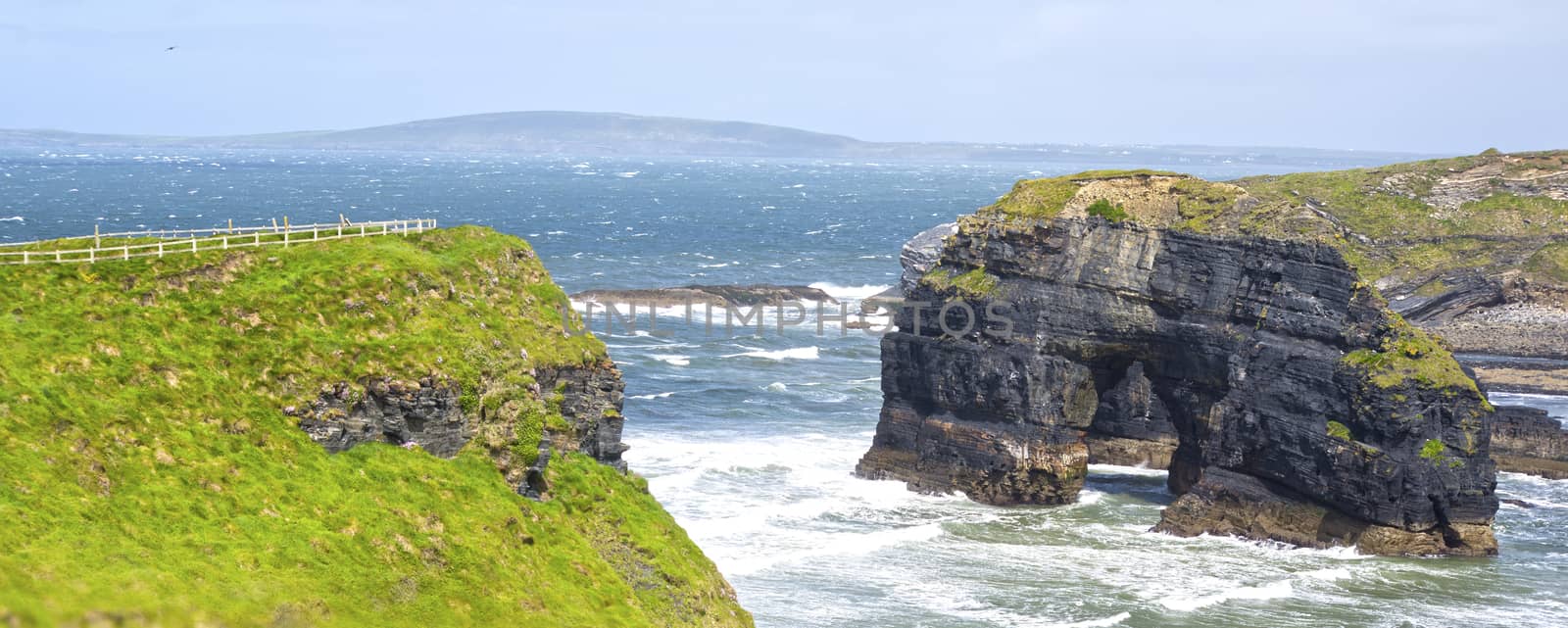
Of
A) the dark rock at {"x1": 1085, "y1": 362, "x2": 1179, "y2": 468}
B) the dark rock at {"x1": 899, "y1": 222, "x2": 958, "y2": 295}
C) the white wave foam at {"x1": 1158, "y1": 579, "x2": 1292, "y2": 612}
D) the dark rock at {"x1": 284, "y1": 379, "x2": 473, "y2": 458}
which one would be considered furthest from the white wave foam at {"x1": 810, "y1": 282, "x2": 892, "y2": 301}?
the dark rock at {"x1": 284, "y1": 379, "x2": 473, "y2": 458}

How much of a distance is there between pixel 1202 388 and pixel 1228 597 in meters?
12.5

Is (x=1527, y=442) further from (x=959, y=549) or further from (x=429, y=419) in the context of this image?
(x=429, y=419)

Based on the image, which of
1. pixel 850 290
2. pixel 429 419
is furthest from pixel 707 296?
pixel 429 419

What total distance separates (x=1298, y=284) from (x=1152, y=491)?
437 inches

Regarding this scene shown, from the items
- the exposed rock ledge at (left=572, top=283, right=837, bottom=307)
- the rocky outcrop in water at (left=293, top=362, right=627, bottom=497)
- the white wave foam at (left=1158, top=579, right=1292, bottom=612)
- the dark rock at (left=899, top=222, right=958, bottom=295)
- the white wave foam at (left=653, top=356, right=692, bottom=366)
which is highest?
the rocky outcrop in water at (left=293, top=362, right=627, bottom=497)

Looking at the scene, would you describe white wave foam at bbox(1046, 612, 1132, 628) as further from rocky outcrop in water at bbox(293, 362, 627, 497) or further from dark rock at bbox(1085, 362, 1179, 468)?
dark rock at bbox(1085, 362, 1179, 468)

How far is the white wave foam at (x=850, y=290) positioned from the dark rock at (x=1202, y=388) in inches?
2486

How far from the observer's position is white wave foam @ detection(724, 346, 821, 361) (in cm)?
9606

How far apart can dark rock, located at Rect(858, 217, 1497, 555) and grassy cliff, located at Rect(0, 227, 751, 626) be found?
21.8 meters

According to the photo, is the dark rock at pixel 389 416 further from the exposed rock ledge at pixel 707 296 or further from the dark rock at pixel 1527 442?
the exposed rock ledge at pixel 707 296

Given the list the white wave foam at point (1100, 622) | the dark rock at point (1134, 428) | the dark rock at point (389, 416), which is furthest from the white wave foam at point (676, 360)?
the dark rock at point (389, 416)

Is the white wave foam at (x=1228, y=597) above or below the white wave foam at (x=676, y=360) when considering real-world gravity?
below

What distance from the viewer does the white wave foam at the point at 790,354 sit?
96.1 meters

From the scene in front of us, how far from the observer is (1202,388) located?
59750 millimetres
